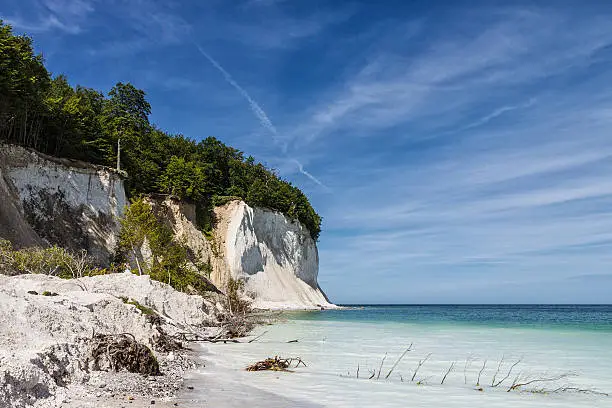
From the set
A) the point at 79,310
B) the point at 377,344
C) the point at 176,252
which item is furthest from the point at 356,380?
the point at 176,252

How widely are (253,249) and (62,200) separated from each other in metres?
21.6

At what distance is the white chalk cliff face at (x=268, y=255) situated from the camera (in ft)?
161

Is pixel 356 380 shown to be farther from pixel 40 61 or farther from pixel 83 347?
pixel 40 61

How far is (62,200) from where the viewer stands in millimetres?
32344

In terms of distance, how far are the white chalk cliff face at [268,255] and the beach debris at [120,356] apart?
3892cm

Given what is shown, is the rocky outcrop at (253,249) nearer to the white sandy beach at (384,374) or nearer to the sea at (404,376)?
the white sandy beach at (384,374)

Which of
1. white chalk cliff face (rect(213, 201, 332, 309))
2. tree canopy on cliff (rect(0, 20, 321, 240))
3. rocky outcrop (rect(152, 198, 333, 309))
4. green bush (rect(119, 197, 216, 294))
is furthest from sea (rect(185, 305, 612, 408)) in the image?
white chalk cliff face (rect(213, 201, 332, 309))

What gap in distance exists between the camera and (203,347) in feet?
48.9

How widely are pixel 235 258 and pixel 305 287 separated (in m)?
14.5

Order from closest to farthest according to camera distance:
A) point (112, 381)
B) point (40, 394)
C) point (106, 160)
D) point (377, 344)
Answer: point (40, 394) < point (112, 381) < point (377, 344) < point (106, 160)

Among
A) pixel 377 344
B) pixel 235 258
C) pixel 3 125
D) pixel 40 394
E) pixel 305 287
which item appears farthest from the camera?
pixel 305 287

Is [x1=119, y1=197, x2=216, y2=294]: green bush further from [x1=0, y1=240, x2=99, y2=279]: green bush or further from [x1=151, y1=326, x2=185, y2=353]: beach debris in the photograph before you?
[x1=151, y1=326, x2=185, y2=353]: beach debris

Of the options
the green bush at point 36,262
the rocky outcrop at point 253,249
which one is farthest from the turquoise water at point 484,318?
the green bush at point 36,262

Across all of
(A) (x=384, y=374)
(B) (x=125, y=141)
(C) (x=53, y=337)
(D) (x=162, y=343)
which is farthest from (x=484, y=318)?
(C) (x=53, y=337)
